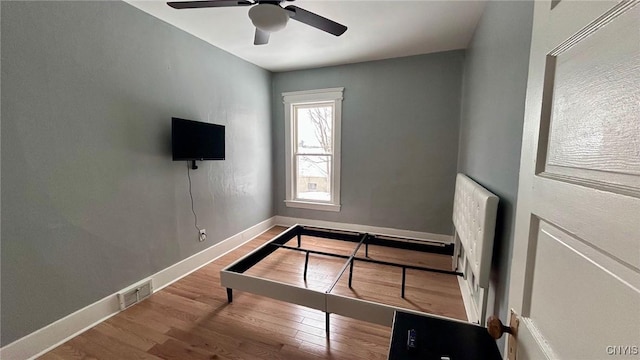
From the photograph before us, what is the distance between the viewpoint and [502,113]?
1.54m

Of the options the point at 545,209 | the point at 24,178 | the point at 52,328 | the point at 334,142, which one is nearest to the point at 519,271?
the point at 545,209

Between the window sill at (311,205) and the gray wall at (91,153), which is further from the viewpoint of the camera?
the window sill at (311,205)

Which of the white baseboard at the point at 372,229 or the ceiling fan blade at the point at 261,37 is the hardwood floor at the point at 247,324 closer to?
the white baseboard at the point at 372,229

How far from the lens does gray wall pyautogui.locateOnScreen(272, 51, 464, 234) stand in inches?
134

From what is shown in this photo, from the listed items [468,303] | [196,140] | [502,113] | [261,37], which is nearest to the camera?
[502,113]

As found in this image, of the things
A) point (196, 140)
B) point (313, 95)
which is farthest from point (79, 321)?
point (313, 95)

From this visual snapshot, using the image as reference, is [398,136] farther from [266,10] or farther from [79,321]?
[79,321]

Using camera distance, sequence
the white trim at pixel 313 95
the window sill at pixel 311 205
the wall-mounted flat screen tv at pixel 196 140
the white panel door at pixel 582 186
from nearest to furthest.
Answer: the white panel door at pixel 582 186 < the wall-mounted flat screen tv at pixel 196 140 < the white trim at pixel 313 95 < the window sill at pixel 311 205

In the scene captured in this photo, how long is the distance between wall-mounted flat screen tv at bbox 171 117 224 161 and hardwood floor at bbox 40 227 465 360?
1304mm

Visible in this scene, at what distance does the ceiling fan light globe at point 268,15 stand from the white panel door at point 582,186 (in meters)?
1.48

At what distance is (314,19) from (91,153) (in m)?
1.97

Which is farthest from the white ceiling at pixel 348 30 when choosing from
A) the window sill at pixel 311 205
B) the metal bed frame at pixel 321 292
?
the metal bed frame at pixel 321 292

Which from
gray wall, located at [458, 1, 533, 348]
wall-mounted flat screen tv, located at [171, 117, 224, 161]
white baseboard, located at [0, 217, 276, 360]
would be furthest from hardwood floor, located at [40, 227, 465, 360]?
wall-mounted flat screen tv, located at [171, 117, 224, 161]

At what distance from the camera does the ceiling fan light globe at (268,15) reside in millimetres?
1704
